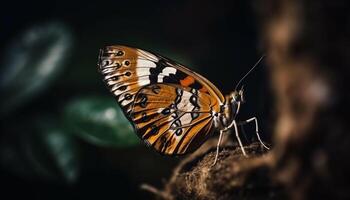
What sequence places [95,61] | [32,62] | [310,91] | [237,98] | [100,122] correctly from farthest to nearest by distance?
[95,61] → [32,62] → [100,122] → [237,98] → [310,91]

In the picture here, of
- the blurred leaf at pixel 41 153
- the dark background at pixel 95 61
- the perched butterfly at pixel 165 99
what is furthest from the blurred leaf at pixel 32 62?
the perched butterfly at pixel 165 99

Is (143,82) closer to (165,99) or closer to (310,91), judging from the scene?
(165,99)

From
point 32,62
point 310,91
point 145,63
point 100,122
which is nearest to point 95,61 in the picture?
point 32,62

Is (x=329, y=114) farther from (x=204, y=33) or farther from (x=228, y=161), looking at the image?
(x=204, y=33)

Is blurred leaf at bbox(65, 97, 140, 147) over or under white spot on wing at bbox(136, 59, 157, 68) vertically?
under

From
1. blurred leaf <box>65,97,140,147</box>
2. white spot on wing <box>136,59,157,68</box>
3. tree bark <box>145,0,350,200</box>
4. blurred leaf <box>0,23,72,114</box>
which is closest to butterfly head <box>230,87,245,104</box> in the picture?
white spot on wing <box>136,59,157,68</box>

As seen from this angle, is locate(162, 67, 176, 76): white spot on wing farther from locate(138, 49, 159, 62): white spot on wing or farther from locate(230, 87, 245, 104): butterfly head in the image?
locate(230, 87, 245, 104): butterfly head

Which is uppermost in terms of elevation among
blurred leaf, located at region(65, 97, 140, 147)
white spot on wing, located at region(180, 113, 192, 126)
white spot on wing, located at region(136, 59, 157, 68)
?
white spot on wing, located at region(136, 59, 157, 68)
